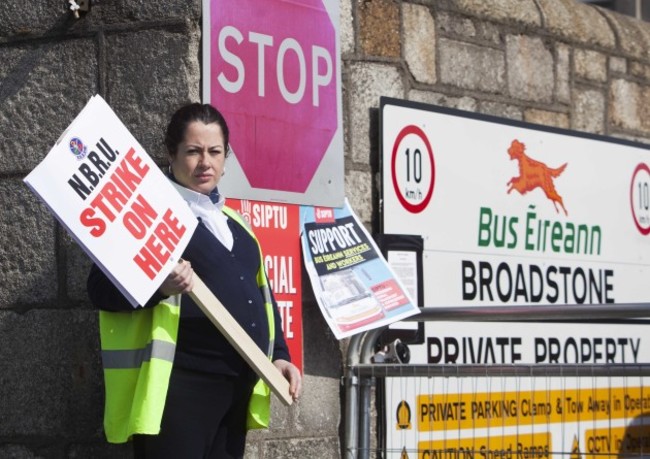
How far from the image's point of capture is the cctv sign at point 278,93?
18.0 ft

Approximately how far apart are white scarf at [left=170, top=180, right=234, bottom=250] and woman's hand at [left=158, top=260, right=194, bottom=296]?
43 centimetres

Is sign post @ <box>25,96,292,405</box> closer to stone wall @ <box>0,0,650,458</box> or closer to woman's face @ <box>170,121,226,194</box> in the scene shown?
woman's face @ <box>170,121,226,194</box>


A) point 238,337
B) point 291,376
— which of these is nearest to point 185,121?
point 238,337

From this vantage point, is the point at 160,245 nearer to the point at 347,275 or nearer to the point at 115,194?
the point at 115,194

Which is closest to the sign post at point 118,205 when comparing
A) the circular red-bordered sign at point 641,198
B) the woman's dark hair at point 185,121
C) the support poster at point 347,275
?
the woman's dark hair at point 185,121

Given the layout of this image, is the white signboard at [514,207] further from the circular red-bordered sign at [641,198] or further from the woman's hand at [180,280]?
the woman's hand at [180,280]

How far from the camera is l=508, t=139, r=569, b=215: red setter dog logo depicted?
272 inches

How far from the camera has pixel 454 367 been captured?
5422mm

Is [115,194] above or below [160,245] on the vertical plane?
above

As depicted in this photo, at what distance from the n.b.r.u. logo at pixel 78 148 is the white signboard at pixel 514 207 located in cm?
234

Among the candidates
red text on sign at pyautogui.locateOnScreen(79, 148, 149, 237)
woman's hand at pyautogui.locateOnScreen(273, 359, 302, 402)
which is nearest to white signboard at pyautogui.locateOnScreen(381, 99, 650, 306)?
woman's hand at pyautogui.locateOnScreen(273, 359, 302, 402)

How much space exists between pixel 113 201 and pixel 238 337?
A: 602 millimetres

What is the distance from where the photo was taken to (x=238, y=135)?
5.52 meters

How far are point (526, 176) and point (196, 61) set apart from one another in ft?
7.20
